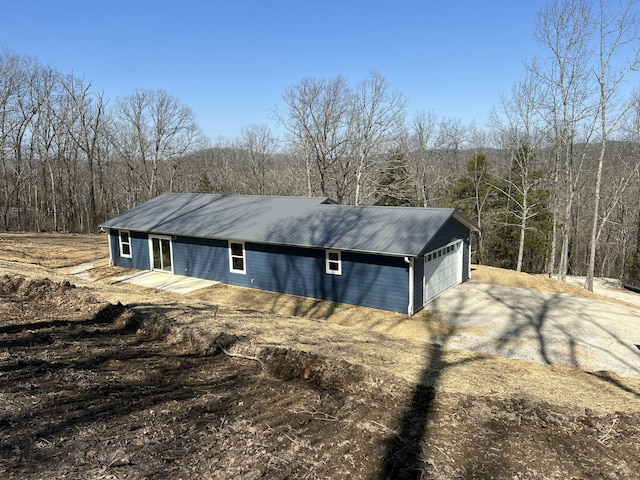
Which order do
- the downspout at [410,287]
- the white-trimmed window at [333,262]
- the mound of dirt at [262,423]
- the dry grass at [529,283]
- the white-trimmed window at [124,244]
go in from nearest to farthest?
the mound of dirt at [262,423] < the downspout at [410,287] < the white-trimmed window at [333,262] < the dry grass at [529,283] < the white-trimmed window at [124,244]

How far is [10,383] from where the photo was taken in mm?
5719

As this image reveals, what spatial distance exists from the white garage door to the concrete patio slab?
28.4 ft

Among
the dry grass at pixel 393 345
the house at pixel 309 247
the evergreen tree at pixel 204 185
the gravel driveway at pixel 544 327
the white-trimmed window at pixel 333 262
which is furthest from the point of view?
the evergreen tree at pixel 204 185

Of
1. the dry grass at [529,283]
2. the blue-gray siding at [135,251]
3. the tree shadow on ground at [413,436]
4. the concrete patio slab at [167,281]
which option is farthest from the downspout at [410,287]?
the blue-gray siding at [135,251]

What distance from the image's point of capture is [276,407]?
5.51m

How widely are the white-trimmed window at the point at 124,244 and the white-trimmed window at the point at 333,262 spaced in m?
11.0

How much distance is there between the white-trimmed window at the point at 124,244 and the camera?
20984mm

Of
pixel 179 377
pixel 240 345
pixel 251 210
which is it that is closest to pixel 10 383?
pixel 179 377

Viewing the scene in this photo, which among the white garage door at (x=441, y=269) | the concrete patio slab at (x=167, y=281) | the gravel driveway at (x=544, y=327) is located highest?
the white garage door at (x=441, y=269)

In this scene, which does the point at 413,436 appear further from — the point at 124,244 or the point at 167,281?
Answer: the point at 124,244

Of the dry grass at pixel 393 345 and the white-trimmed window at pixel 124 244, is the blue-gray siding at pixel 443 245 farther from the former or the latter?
the white-trimmed window at pixel 124 244

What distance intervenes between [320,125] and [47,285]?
960 inches

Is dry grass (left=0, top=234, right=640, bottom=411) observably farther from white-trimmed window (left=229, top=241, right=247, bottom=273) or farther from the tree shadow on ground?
white-trimmed window (left=229, top=241, right=247, bottom=273)

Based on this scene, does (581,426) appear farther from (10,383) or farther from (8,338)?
(8,338)
